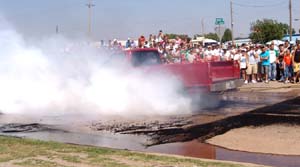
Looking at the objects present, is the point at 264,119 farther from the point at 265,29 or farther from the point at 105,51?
the point at 265,29

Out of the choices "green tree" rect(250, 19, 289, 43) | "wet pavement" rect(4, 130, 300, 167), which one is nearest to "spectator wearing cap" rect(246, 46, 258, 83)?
"wet pavement" rect(4, 130, 300, 167)

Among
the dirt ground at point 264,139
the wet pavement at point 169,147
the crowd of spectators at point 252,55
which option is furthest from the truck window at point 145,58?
the dirt ground at point 264,139

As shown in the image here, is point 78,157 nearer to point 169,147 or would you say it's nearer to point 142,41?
point 169,147

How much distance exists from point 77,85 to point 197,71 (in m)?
3.74

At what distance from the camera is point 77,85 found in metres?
15.4

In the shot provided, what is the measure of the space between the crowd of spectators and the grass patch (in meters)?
11.4

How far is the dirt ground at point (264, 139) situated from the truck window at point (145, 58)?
19.6ft

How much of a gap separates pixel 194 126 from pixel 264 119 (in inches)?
68.0

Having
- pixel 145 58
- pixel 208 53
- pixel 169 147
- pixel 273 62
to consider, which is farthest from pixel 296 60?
pixel 169 147

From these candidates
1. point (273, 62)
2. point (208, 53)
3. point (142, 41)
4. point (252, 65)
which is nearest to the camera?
point (142, 41)

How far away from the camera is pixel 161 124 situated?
11.8 metres

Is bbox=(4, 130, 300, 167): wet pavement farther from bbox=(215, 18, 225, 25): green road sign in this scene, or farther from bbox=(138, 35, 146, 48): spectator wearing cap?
bbox=(215, 18, 225, 25): green road sign

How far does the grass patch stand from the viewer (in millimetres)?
7336

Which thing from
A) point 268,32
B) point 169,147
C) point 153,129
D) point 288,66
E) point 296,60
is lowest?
point 169,147
